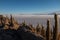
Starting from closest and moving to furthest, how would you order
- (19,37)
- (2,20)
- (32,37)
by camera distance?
(32,37), (19,37), (2,20)

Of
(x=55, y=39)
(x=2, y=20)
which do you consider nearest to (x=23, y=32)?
(x=55, y=39)

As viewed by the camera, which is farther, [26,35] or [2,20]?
[2,20]

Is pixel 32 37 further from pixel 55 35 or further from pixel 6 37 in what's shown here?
pixel 55 35

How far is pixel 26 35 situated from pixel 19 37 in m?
1.17

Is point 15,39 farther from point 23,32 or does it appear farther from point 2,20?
point 2,20

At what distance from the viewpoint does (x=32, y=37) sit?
18.2m

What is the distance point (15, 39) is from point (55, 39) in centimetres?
621

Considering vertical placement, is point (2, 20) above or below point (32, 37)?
above

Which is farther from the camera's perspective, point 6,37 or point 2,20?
point 2,20

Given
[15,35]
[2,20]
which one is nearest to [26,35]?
[15,35]

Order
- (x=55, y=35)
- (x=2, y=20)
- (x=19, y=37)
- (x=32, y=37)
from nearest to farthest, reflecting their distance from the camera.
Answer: (x=55, y=35), (x=32, y=37), (x=19, y=37), (x=2, y=20)

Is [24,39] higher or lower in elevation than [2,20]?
lower

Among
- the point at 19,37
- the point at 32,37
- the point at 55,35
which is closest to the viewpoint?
the point at 55,35

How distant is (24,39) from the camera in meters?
18.5
